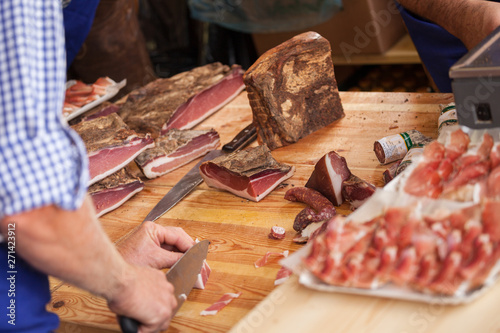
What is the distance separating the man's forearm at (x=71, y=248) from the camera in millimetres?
1412

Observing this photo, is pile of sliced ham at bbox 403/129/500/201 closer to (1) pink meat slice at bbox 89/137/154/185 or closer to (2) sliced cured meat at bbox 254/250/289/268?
(2) sliced cured meat at bbox 254/250/289/268

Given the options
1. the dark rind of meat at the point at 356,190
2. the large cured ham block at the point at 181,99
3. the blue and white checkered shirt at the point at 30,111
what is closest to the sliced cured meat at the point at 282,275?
the dark rind of meat at the point at 356,190

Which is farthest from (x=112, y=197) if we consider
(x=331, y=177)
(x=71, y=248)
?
(x=71, y=248)

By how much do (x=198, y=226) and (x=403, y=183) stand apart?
1122mm

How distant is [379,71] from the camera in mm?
6172

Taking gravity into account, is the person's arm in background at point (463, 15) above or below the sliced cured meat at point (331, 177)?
above

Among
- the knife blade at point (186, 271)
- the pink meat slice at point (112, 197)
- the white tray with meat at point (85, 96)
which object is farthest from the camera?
the white tray with meat at point (85, 96)

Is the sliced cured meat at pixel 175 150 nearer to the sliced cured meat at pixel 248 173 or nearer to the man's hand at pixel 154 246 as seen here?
the sliced cured meat at pixel 248 173

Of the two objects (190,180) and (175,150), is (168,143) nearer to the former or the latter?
(175,150)

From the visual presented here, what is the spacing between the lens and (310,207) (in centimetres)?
246

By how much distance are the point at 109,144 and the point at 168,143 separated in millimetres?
358

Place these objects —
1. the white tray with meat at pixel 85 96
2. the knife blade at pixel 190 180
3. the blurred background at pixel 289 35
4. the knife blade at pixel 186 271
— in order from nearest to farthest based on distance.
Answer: the knife blade at pixel 186 271 < the knife blade at pixel 190 180 < the white tray with meat at pixel 85 96 < the blurred background at pixel 289 35

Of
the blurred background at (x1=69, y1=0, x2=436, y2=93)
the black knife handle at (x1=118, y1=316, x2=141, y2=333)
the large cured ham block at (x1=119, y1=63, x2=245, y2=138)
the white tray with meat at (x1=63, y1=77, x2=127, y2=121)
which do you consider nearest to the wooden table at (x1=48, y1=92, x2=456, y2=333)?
the large cured ham block at (x1=119, y1=63, x2=245, y2=138)

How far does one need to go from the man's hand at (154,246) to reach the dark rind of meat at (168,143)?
950 mm
